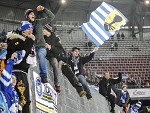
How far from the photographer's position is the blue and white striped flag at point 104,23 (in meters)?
10.7

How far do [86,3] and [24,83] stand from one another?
78.4 feet

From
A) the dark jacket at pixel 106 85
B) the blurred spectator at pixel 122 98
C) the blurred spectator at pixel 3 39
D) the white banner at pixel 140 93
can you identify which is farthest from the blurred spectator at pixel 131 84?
the blurred spectator at pixel 3 39

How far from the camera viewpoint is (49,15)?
6.92 meters

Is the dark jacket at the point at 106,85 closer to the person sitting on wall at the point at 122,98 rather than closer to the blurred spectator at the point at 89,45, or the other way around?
the person sitting on wall at the point at 122,98

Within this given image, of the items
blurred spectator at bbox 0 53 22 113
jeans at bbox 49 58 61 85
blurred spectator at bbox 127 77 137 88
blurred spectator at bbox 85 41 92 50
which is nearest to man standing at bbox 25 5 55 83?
jeans at bbox 49 58 61 85

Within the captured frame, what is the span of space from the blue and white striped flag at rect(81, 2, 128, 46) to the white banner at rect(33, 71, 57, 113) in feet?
13.5

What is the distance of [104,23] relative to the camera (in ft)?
37.1

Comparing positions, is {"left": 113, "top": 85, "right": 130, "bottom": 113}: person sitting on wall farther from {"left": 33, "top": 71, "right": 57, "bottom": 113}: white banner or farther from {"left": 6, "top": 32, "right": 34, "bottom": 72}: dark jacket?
{"left": 6, "top": 32, "right": 34, "bottom": 72}: dark jacket

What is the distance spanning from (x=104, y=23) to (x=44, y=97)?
533cm

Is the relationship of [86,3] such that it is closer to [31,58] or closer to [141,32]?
[141,32]

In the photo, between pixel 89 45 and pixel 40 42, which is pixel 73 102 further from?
pixel 89 45

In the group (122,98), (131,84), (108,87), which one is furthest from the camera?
(131,84)

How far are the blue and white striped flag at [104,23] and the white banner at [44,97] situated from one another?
4111 mm

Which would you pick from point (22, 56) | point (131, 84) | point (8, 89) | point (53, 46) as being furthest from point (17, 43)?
point (131, 84)
